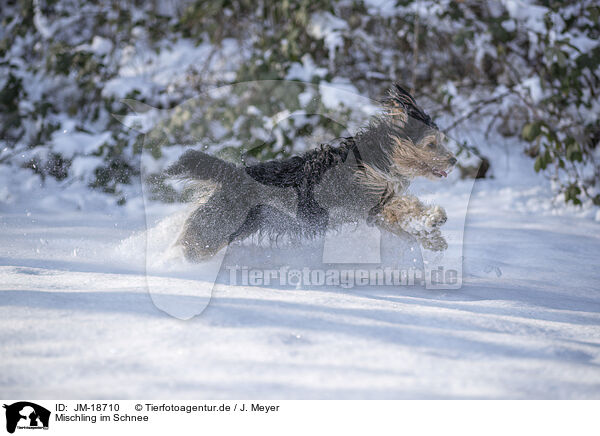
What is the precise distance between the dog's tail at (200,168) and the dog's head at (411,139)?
3.39ft

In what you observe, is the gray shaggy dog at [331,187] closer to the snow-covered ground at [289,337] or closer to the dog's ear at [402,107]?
the dog's ear at [402,107]

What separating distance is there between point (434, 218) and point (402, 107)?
0.72 metres

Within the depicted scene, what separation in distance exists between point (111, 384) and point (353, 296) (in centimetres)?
126

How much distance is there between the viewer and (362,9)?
6.74 m

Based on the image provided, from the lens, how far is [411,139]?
3.19m

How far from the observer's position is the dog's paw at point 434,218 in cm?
313

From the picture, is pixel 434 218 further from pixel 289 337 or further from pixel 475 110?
pixel 475 110

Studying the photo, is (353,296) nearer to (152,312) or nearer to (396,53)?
(152,312)

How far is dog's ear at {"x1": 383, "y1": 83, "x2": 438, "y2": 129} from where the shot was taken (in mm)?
3191

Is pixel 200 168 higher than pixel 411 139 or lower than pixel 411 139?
lower
